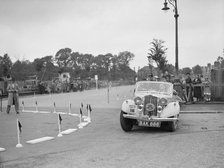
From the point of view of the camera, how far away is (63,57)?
4670 inches

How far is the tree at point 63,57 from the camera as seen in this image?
119 meters

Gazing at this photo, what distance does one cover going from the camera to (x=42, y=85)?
3969 centimetres

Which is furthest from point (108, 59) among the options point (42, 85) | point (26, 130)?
point (26, 130)

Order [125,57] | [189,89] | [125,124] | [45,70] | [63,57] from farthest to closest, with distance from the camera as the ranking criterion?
[125,57] → [63,57] → [45,70] → [189,89] → [125,124]

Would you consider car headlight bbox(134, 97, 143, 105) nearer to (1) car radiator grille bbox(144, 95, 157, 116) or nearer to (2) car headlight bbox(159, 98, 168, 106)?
(1) car radiator grille bbox(144, 95, 157, 116)

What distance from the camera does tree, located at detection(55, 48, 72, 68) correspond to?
119 metres

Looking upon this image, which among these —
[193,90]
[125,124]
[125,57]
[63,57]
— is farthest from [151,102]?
[125,57]

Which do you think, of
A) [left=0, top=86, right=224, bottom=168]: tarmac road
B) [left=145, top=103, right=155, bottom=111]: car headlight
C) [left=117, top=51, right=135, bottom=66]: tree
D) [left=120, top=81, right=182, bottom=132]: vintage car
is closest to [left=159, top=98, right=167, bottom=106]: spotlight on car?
[left=120, top=81, right=182, bottom=132]: vintage car

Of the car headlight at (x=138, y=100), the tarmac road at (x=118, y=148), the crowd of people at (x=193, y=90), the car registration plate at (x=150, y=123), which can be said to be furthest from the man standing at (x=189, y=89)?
the car registration plate at (x=150, y=123)

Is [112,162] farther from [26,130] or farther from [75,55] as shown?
[75,55]

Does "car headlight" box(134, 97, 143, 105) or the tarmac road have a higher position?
"car headlight" box(134, 97, 143, 105)

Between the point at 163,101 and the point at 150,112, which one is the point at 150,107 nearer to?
the point at 150,112

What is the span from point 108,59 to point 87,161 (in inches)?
4941

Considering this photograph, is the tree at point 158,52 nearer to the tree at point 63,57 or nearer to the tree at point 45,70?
the tree at point 45,70
